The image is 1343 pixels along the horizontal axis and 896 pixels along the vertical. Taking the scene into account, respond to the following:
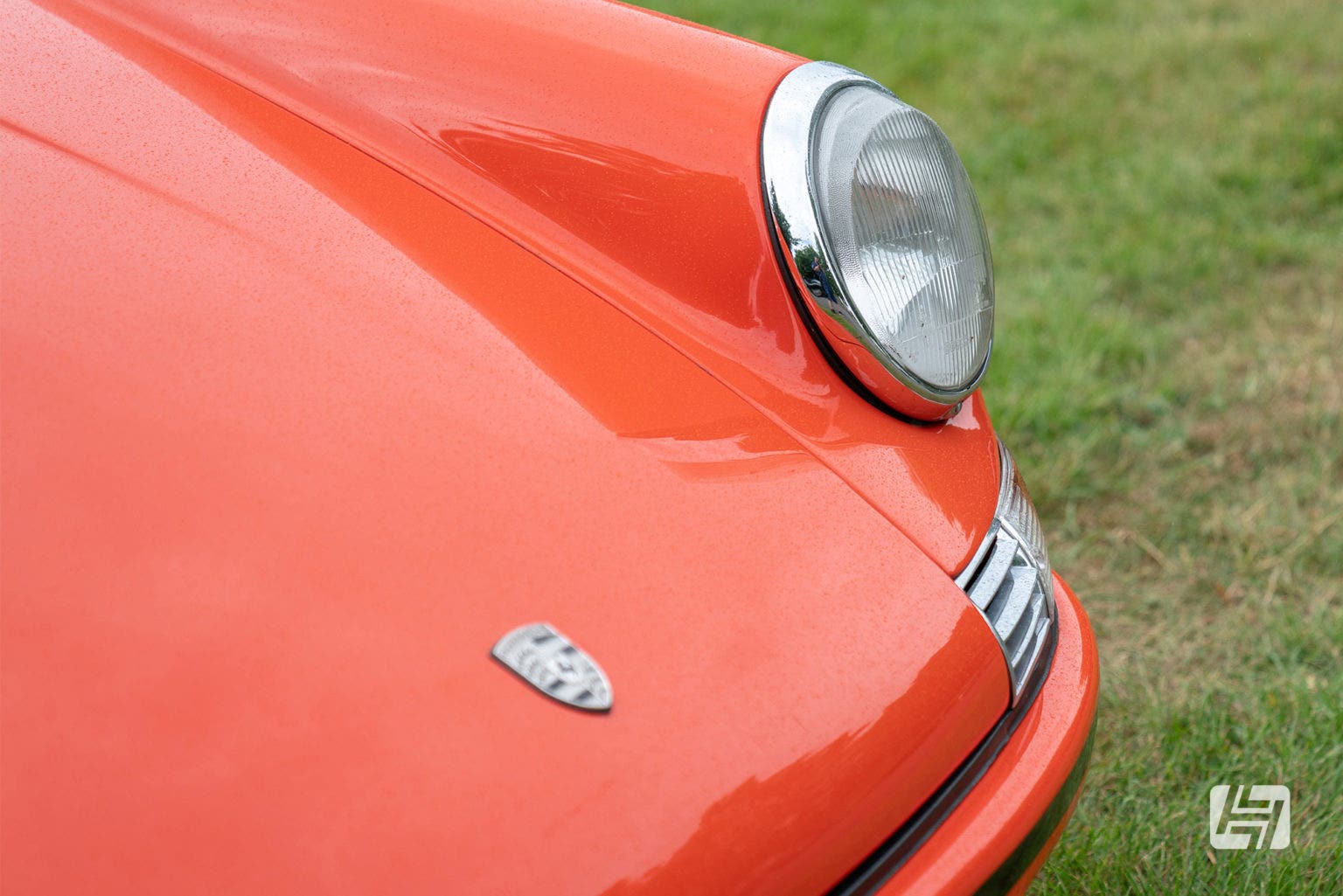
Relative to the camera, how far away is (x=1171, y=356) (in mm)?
2635

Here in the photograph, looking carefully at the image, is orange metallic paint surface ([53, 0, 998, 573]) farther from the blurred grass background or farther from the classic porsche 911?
the blurred grass background

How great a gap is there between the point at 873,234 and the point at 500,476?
46 centimetres

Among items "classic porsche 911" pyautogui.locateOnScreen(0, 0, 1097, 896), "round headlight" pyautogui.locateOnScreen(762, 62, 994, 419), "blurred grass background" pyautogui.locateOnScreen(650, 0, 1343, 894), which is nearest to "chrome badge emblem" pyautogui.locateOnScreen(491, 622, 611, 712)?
"classic porsche 911" pyautogui.locateOnScreen(0, 0, 1097, 896)

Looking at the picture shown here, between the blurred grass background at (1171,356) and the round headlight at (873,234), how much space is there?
2.26 feet

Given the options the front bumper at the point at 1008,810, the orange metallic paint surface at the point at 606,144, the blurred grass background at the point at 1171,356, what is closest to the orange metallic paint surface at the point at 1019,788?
the front bumper at the point at 1008,810

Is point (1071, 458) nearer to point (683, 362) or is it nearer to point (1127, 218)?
point (1127, 218)

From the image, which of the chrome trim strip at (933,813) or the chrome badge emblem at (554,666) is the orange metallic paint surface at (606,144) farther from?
the chrome badge emblem at (554,666)

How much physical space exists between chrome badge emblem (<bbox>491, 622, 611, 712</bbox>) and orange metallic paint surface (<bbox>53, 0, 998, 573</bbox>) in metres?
0.34

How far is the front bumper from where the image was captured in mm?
902

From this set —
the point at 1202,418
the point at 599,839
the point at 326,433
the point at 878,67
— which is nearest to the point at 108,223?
the point at 326,433

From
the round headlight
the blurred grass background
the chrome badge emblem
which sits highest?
the round headlight

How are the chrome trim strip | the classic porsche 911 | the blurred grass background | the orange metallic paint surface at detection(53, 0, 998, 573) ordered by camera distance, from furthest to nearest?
the blurred grass background → the orange metallic paint surface at detection(53, 0, 998, 573) → the chrome trim strip → the classic porsche 911

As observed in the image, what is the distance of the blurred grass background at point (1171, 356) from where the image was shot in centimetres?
160

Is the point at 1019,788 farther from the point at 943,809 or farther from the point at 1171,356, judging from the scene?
the point at 1171,356
